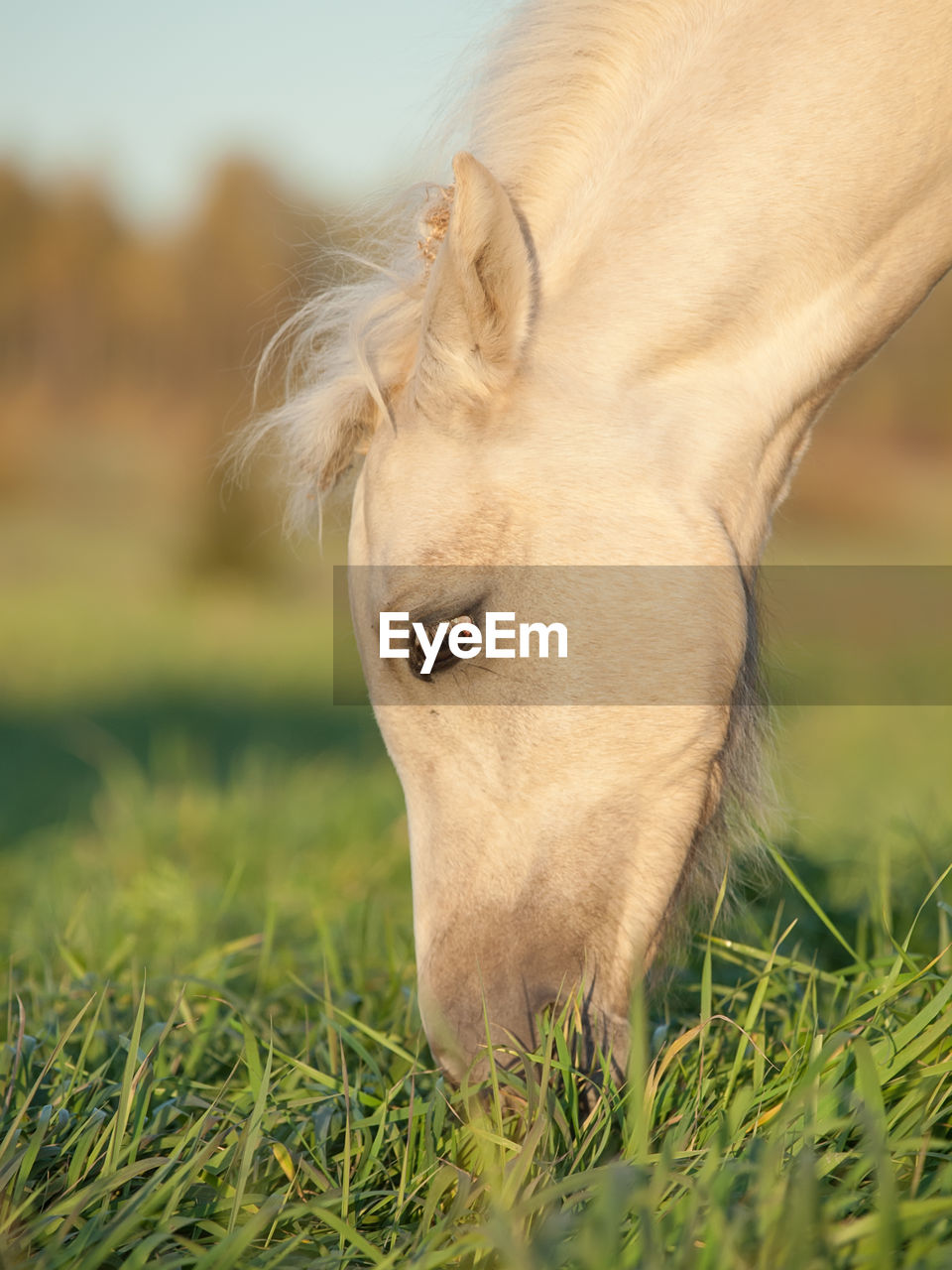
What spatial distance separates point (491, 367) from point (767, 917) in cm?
145

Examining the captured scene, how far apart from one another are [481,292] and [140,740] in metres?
6.13

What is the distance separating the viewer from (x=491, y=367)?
70.0 inches

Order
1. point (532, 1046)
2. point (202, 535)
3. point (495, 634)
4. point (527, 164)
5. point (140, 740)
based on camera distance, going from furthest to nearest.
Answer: point (202, 535), point (140, 740), point (527, 164), point (495, 634), point (532, 1046)

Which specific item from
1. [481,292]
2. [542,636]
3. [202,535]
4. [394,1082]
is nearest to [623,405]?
[481,292]

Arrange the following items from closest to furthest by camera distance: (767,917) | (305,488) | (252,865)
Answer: (305,488)
(767,917)
(252,865)

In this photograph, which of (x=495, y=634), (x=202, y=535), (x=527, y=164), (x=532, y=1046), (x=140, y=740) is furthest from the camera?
(x=202, y=535)

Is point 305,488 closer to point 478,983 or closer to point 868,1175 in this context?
point 478,983

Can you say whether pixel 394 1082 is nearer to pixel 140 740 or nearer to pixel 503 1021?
pixel 503 1021

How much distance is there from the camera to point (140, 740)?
24.0ft

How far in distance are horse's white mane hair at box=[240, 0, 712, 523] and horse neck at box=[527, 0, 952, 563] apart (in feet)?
0.10

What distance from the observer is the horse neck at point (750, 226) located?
1.74m

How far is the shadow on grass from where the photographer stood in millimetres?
5488

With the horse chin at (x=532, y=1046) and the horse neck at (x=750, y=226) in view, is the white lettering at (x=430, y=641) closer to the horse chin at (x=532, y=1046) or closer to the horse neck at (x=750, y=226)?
the horse neck at (x=750, y=226)

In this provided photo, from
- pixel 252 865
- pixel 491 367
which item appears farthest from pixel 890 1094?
pixel 252 865
